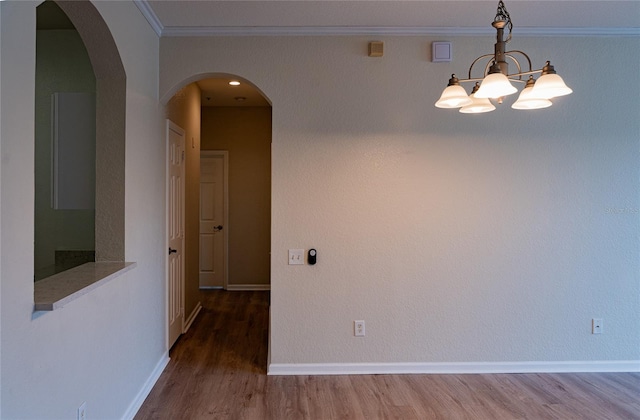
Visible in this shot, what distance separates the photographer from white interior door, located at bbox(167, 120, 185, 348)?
330cm

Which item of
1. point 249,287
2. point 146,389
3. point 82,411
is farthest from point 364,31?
point 249,287

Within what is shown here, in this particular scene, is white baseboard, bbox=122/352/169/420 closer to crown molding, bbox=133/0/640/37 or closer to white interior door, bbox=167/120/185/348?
white interior door, bbox=167/120/185/348

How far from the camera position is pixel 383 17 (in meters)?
2.72

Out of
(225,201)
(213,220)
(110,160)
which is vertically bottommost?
(213,220)

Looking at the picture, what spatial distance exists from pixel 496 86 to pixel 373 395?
7.14ft

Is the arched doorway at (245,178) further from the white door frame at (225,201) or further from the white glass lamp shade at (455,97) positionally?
the white glass lamp shade at (455,97)

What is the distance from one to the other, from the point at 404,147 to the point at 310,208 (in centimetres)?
89

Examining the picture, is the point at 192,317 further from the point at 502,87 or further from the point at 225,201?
the point at 502,87

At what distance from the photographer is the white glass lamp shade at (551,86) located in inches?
57.0

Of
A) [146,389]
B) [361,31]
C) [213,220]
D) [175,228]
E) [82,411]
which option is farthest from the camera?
[213,220]

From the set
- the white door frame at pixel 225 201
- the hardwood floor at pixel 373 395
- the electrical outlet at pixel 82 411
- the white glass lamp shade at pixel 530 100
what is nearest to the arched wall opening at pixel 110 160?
the electrical outlet at pixel 82 411

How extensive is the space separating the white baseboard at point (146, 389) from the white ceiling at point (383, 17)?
8.44ft

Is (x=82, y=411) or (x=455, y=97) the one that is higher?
(x=455, y=97)

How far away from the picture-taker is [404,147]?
9.68 ft
